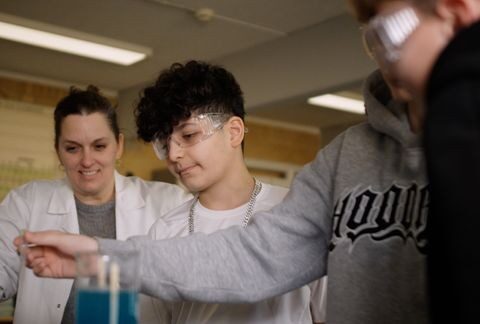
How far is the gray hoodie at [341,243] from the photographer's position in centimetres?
102

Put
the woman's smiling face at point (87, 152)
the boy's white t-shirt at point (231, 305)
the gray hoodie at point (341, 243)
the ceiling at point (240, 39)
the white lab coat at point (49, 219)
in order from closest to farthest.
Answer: the gray hoodie at point (341, 243)
the boy's white t-shirt at point (231, 305)
the white lab coat at point (49, 219)
the woman's smiling face at point (87, 152)
the ceiling at point (240, 39)

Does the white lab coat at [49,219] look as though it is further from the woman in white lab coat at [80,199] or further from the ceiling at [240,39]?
the ceiling at [240,39]

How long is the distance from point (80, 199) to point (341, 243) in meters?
1.70

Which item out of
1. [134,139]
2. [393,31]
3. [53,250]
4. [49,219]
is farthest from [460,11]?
[134,139]

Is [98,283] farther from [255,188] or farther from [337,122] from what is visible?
[337,122]

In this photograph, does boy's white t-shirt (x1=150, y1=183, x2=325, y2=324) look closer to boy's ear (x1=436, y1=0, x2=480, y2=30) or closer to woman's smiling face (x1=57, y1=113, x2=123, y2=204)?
woman's smiling face (x1=57, y1=113, x2=123, y2=204)

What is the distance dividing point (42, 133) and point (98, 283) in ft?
17.9

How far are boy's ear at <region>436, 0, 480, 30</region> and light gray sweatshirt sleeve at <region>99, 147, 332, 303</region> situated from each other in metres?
0.59

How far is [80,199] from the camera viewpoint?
2.56 meters

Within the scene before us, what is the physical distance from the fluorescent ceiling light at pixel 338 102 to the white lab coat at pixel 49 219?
3456 mm

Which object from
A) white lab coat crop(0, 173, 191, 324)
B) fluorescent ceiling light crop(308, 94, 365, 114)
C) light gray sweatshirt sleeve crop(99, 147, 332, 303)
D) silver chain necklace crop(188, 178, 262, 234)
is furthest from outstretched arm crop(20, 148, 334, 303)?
fluorescent ceiling light crop(308, 94, 365, 114)

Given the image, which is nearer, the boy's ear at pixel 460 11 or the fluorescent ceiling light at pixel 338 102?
the boy's ear at pixel 460 11

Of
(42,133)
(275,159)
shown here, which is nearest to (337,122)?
(275,159)

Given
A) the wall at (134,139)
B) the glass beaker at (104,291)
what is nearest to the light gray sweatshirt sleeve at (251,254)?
the glass beaker at (104,291)
